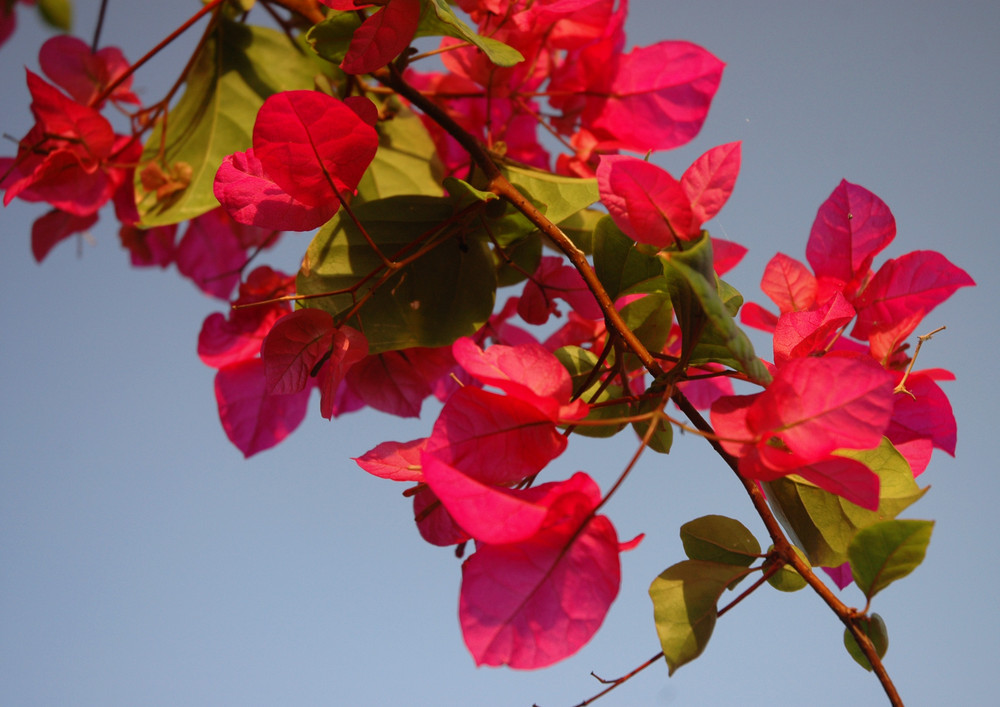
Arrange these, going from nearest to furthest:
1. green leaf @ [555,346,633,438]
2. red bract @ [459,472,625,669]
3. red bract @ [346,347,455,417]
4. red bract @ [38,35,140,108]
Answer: red bract @ [459,472,625,669] < green leaf @ [555,346,633,438] < red bract @ [346,347,455,417] < red bract @ [38,35,140,108]

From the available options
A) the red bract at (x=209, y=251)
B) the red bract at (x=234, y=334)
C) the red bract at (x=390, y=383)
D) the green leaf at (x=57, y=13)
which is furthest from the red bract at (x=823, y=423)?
the green leaf at (x=57, y=13)

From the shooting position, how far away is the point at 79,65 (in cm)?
54

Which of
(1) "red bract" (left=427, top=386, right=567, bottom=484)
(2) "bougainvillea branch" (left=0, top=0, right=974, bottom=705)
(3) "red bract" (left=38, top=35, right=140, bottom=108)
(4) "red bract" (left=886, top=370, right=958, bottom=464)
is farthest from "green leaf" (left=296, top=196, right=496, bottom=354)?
(3) "red bract" (left=38, top=35, right=140, bottom=108)

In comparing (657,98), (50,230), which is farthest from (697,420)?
(50,230)

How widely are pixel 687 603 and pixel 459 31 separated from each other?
0.26 meters

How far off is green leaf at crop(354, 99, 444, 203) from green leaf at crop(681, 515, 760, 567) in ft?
0.93

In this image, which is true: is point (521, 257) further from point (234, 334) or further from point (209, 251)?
point (209, 251)

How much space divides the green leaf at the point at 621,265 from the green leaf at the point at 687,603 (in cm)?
12

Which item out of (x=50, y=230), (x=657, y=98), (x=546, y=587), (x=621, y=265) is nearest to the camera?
(x=546, y=587)

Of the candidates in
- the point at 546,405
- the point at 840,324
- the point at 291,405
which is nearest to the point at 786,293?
the point at 840,324

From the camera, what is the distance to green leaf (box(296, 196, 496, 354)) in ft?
1.13

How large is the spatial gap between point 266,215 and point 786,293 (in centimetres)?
25

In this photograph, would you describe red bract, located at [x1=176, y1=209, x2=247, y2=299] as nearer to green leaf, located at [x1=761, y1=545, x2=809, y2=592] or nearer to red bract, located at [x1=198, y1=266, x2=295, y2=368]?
red bract, located at [x1=198, y1=266, x2=295, y2=368]

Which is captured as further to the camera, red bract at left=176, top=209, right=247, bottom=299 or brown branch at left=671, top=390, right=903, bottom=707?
red bract at left=176, top=209, right=247, bottom=299
